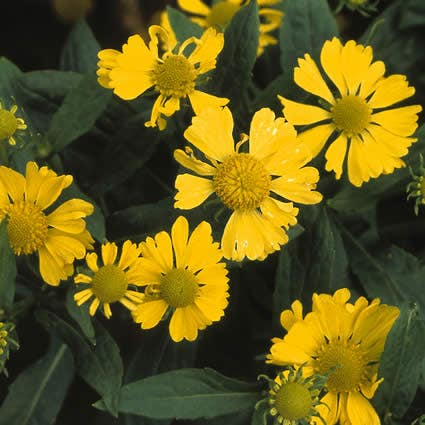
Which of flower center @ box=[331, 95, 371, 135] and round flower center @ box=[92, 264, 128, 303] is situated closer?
round flower center @ box=[92, 264, 128, 303]

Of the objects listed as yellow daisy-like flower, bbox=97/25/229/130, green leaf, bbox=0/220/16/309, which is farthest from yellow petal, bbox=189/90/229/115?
green leaf, bbox=0/220/16/309

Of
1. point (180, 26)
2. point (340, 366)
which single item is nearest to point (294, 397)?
point (340, 366)

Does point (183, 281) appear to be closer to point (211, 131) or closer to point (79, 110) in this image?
point (211, 131)

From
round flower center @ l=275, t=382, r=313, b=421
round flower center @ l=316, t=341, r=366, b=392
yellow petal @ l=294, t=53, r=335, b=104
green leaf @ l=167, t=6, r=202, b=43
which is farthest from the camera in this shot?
green leaf @ l=167, t=6, r=202, b=43

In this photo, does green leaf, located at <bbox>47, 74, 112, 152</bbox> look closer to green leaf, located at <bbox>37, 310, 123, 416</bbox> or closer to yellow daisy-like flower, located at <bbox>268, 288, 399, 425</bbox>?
green leaf, located at <bbox>37, 310, 123, 416</bbox>

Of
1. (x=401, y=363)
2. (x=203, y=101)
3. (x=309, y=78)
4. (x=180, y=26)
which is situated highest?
(x=180, y=26)

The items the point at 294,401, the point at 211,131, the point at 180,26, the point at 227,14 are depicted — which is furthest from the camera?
the point at 227,14

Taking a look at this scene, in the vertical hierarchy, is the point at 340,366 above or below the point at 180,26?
below

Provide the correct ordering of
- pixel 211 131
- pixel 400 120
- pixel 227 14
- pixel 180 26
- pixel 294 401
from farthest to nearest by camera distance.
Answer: pixel 227 14, pixel 180 26, pixel 400 120, pixel 211 131, pixel 294 401
